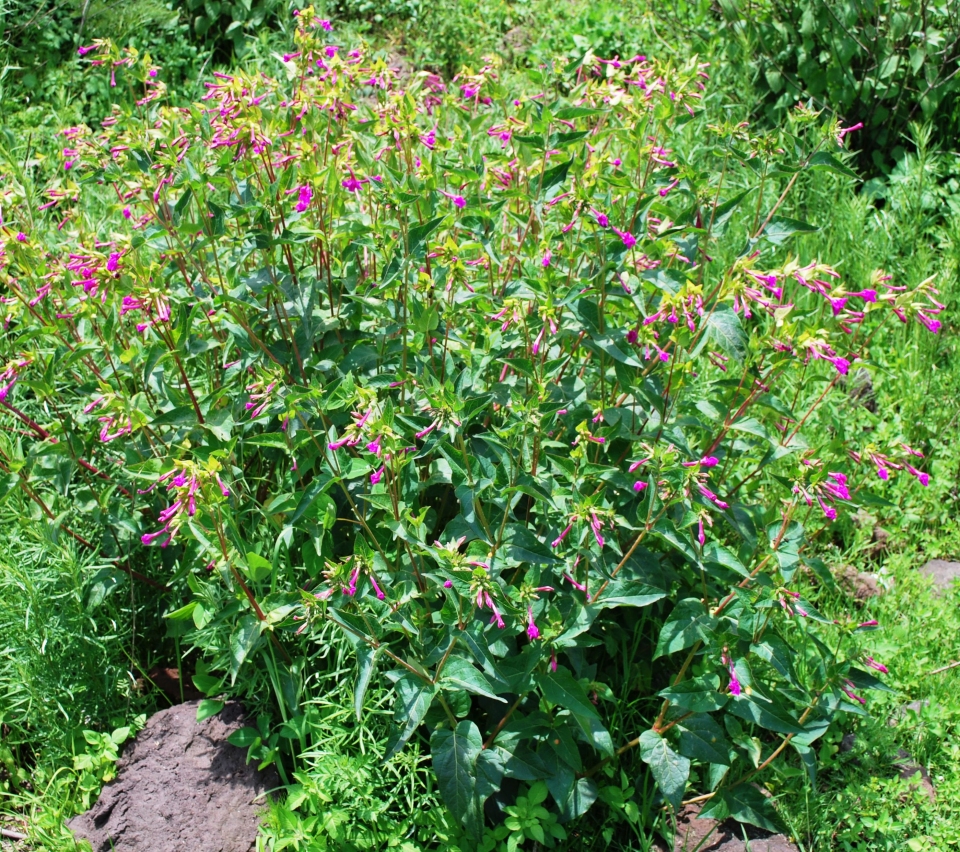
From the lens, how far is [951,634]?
111 inches

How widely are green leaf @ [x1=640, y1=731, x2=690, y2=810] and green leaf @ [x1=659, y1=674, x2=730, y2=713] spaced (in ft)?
0.39

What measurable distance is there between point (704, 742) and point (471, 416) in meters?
0.93

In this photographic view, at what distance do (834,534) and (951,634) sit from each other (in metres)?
0.56

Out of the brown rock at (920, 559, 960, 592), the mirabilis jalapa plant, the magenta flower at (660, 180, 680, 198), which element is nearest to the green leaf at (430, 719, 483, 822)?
the mirabilis jalapa plant

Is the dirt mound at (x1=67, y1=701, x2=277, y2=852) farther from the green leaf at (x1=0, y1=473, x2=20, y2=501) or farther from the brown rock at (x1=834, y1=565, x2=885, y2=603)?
the brown rock at (x1=834, y1=565, x2=885, y2=603)

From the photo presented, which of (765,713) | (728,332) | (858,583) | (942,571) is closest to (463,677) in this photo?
(765,713)

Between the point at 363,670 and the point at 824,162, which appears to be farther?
the point at 824,162

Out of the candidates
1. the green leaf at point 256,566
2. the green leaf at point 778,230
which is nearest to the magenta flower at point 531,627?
the green leaf at point 256,566

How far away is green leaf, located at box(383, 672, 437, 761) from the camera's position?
1.92 metres

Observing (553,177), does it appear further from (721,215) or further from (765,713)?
(765,713)

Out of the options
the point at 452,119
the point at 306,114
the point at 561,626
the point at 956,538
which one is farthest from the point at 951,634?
the point at 452,119

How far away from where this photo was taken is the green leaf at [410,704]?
1925 millimetres

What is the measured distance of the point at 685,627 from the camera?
2.15m

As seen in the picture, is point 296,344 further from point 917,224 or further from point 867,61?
point 867,61
